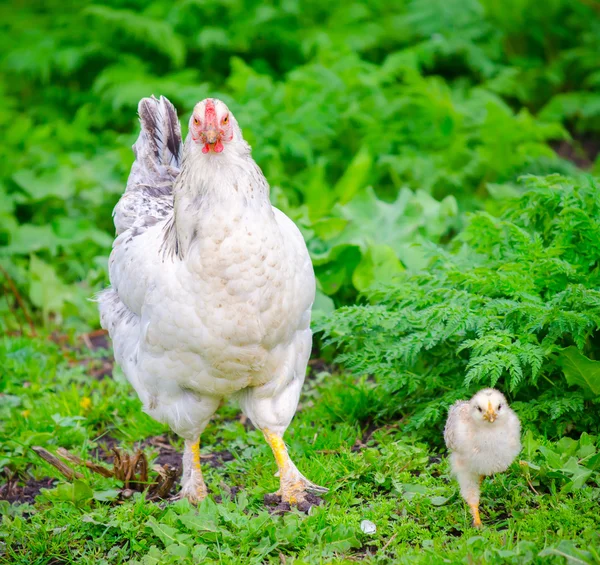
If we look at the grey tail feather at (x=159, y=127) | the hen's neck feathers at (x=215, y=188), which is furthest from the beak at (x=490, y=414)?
the grey tail feather at (x=159, y=127)

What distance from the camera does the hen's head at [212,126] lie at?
359 centimetres

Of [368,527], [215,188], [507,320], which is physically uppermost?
[215,188]

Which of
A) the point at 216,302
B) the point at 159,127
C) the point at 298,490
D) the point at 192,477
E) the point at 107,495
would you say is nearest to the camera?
the point at 216,302

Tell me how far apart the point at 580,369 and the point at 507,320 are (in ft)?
1.44

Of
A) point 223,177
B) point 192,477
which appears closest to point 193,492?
point 192,477

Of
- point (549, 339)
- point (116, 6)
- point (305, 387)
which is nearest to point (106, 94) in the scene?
point (116, 6)

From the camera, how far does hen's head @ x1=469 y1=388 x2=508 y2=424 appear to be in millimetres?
3543

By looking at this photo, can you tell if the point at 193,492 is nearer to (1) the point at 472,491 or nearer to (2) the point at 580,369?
(1) the point at 472,491

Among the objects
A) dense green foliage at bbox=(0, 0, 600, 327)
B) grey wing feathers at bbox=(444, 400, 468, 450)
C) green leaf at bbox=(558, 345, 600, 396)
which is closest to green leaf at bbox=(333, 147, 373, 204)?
dense green foliage at bbox=(0, 0, 600, 327)

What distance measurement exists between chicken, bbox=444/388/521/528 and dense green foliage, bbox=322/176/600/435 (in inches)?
9.7

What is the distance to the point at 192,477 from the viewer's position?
14.3 feet

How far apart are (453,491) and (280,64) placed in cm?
605

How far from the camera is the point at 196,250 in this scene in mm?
3701

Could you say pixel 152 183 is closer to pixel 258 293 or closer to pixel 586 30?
pixel 258 293
